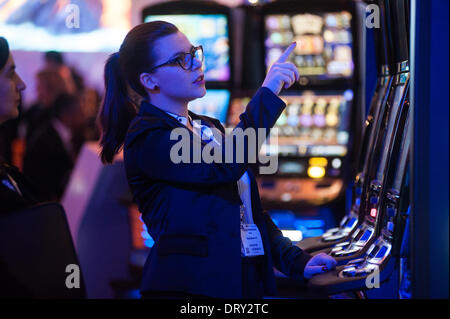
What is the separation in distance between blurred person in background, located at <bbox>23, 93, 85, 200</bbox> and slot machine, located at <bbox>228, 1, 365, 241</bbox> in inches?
68.6

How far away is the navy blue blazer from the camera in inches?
70.3

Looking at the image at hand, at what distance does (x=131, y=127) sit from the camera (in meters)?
1.90

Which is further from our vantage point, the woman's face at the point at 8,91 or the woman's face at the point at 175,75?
the woman's face at the point at 8,91

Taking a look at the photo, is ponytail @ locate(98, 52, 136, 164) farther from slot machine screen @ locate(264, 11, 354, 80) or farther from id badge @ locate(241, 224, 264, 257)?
slot machine screen @ locate(264, 11, 354, 80)

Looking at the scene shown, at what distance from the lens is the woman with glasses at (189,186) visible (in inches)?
70.4

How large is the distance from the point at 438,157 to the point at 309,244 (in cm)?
88

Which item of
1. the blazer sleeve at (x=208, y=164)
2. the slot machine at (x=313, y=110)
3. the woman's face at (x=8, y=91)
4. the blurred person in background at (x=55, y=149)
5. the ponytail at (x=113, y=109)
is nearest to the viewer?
the blazer sleeve at (x=208, y=164)

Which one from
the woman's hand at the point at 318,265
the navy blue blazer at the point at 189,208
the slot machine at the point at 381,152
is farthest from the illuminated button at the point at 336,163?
the navy blue blazer at the point at 189,208

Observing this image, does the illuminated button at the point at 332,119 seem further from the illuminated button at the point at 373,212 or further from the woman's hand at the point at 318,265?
the woman's hand at the point at 318,265

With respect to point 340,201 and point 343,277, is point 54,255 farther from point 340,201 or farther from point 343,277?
point 340,201

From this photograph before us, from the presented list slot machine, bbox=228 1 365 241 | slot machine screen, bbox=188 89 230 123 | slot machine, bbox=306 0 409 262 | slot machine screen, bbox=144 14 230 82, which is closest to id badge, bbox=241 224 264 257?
slot machine, bbox=306 0 409 262

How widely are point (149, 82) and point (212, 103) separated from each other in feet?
7.86

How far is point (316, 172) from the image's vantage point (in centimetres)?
407

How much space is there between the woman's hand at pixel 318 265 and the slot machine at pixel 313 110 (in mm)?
1972
